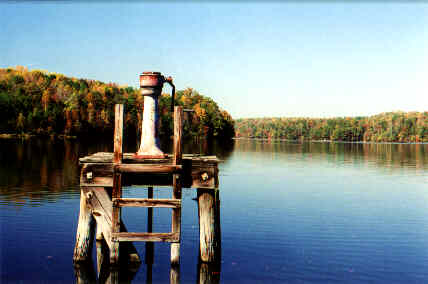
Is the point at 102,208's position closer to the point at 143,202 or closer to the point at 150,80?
the point at 143,202

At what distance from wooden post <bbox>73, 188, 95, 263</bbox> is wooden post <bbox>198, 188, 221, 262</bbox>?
2898mm

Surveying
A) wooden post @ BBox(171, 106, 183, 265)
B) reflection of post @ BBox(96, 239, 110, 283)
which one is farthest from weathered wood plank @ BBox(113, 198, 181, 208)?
reflection of post @ BBox(96, 239, 110, 283)

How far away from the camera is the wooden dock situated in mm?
10602

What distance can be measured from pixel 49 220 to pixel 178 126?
977 cm

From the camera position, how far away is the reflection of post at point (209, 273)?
11734 millimetres

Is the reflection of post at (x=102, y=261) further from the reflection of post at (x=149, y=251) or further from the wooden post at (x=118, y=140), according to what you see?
the wooden post at (x=118, y=140)

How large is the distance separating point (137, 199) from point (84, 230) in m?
1.87

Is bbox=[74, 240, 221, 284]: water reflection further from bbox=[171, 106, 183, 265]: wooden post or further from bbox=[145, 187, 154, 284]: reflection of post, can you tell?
bbox=[171, 106, 183, 265]: wooden post

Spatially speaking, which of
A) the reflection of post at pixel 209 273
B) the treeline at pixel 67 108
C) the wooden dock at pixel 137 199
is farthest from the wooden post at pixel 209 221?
the treeline at pixel 67 108

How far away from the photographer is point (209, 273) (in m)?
12.1

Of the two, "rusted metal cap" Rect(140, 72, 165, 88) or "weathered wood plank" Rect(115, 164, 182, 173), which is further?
"rusted metal cap" Rect(140, 72, 165, 88)

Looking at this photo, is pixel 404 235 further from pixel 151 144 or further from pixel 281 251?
pixel 151 144

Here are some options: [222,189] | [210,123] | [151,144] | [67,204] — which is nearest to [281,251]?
[151,144]

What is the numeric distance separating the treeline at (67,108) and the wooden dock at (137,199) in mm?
105781
